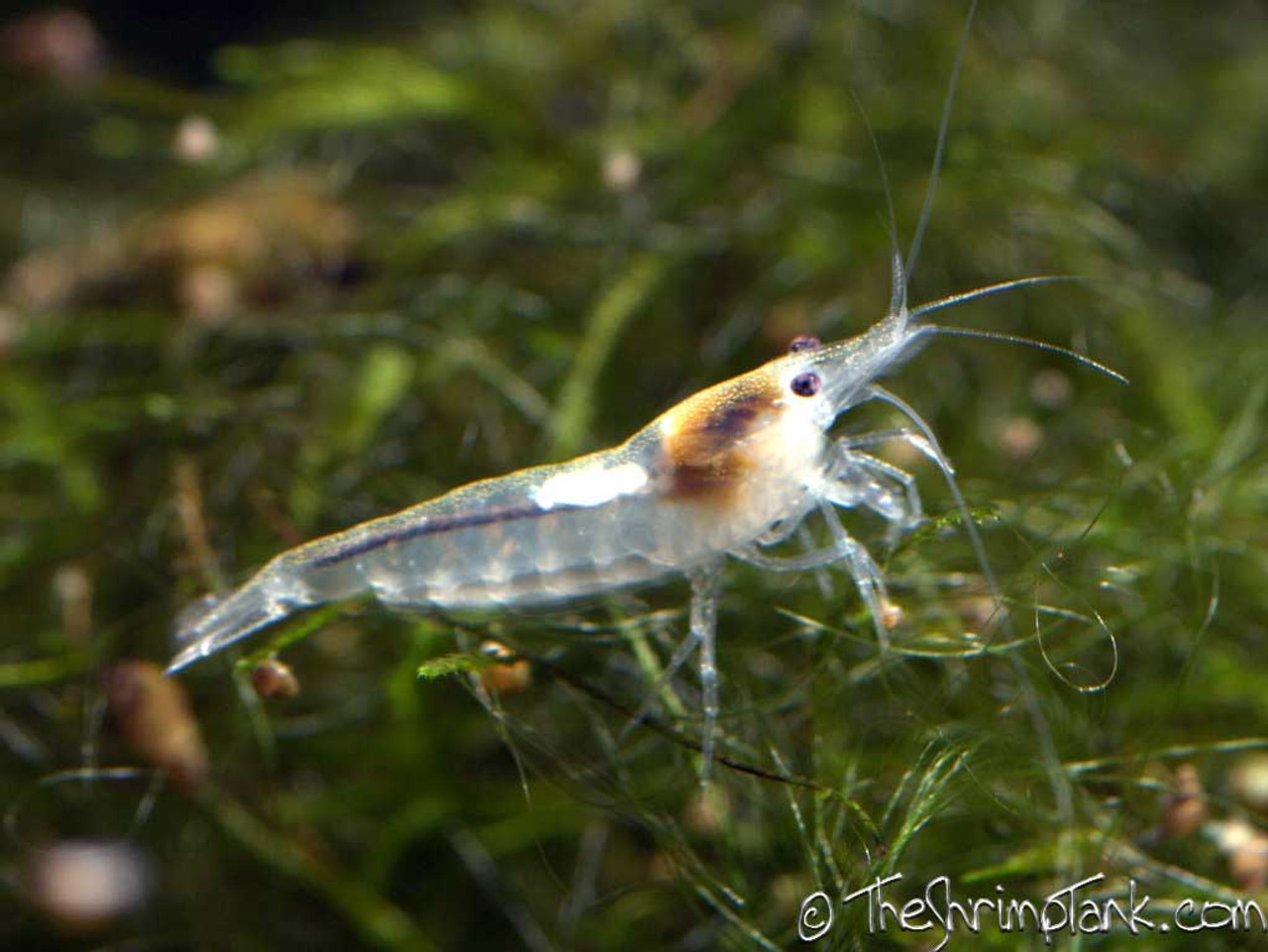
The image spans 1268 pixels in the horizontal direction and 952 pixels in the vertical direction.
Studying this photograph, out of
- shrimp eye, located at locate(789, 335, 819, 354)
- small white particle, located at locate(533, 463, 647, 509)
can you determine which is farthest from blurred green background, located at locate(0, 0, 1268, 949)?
shrimp eye, located at locate(789, 335, 819, 354)

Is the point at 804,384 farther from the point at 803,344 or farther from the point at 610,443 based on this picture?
the point at 610,443

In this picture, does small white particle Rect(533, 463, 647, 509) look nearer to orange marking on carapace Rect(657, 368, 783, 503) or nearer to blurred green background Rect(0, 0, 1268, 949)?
orange marking on carapace Rect(657, 368, 783, 503)

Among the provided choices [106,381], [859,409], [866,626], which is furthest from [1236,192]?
[106,381]

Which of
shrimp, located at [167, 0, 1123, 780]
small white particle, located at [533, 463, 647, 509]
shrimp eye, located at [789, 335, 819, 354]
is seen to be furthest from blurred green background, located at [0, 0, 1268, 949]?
shrimp eye, located at [789, 335, 819, 354]

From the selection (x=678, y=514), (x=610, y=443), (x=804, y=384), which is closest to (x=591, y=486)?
(x=678, y=514)

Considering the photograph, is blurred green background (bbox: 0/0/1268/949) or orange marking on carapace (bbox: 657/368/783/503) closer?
orange marking on carapace (bbox: 657/368/783/503)

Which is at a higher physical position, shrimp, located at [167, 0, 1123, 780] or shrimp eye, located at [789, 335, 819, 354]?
shrimp eye, located at [789, 335, 819, 354]

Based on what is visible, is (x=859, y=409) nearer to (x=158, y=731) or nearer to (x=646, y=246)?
(x=646, y=246)
